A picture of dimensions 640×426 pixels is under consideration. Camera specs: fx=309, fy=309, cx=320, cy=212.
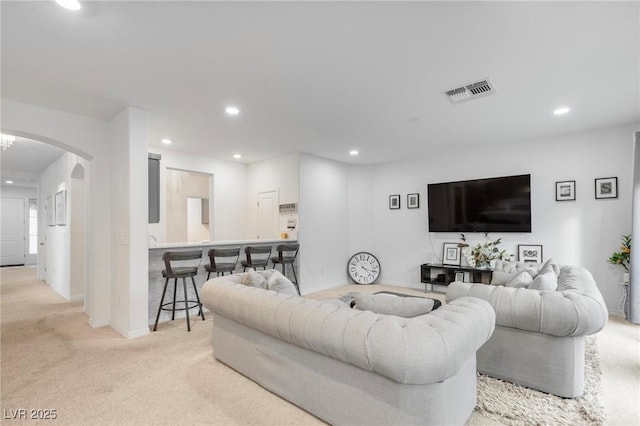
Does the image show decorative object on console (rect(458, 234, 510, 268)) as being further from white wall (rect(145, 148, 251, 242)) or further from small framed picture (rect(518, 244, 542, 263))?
white wall (rect(145, 148, 251, 242))

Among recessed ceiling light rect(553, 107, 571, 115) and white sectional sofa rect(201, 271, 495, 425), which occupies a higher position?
recessed ceiling light rect(553, 107, 571, 115)

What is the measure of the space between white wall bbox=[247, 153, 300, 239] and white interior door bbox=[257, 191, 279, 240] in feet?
0.33

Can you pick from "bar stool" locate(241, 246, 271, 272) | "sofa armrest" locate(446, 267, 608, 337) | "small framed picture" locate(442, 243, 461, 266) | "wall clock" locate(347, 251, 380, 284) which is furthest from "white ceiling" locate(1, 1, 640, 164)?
"wall clock" locate(347, 251, 380, 284)

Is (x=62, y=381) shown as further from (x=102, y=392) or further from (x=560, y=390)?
(x=560, y=390)

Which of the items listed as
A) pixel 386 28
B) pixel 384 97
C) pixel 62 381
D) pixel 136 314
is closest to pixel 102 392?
pixel 62 381

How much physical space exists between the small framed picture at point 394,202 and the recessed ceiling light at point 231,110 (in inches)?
153

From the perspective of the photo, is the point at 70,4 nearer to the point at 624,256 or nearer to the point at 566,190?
the point at 566,190

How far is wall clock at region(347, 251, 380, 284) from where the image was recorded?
6.60 metres

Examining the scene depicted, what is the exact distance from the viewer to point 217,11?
6.47 ft

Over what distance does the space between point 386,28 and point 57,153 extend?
6.18 m

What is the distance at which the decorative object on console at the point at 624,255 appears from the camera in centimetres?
402

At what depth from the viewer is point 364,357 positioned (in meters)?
1.55

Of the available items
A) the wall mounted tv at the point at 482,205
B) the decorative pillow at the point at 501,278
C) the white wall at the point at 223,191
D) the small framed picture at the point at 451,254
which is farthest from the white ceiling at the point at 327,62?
the small framed picture at the point at 451,254

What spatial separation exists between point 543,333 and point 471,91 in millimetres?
2300
